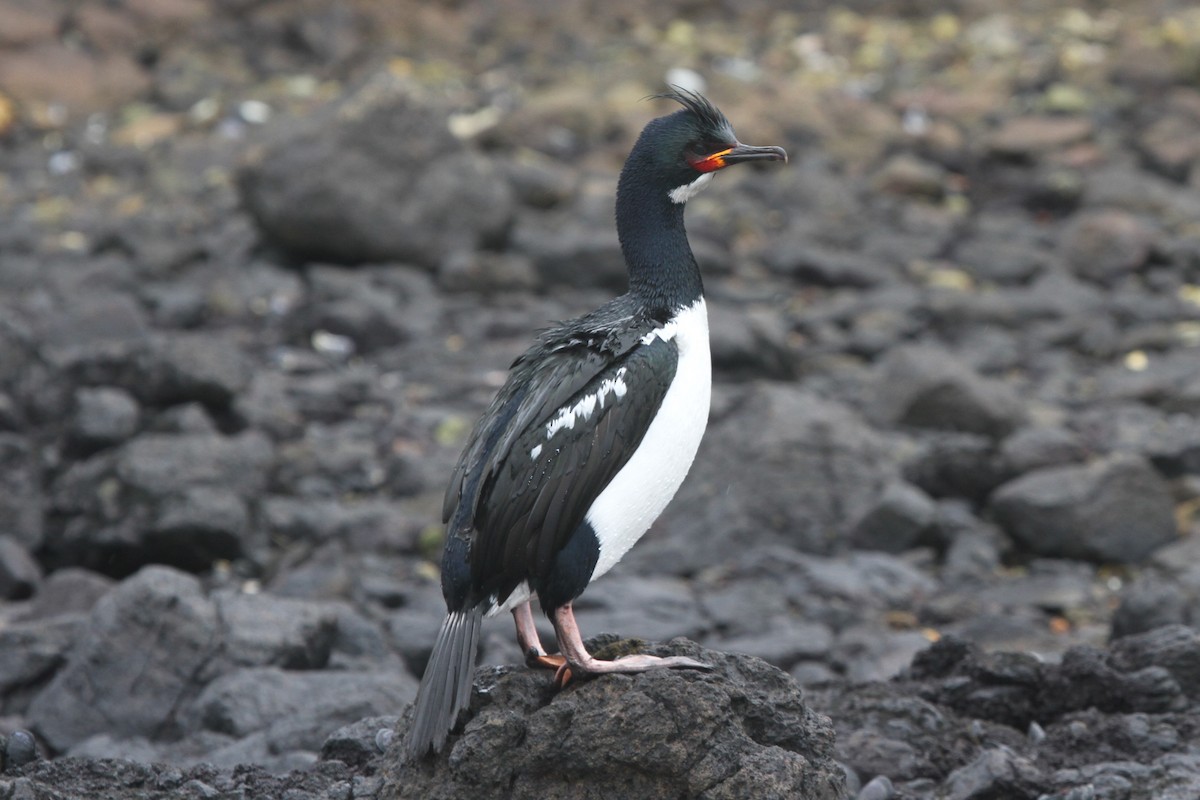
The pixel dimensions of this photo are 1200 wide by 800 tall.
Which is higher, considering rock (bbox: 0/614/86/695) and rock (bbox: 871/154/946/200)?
rock (bbox: 871/154/946/200)

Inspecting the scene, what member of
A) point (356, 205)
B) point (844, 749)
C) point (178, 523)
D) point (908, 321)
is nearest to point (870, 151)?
point (908, 321)

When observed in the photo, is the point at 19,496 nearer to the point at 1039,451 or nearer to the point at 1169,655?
the point at 1039,451

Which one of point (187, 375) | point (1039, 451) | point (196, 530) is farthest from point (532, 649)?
point (187, 375)

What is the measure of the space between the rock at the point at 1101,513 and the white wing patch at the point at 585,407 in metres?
6.80

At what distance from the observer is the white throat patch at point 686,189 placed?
6.73 m

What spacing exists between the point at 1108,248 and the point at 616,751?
47.1 feet

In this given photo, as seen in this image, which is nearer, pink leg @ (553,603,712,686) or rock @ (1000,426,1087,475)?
pink leg @ (553,603,712,686)

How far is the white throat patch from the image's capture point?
6.73 metres

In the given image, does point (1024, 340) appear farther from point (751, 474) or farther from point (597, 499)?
point (597, 499)

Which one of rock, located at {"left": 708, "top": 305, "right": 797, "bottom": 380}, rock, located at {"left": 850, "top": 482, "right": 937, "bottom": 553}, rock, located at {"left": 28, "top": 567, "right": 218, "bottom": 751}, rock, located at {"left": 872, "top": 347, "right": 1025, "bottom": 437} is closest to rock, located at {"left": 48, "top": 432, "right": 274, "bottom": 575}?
rock, located at {"left": 28, "top": 567, "right": 218, "bottom": 751}

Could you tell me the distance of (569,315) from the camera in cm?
1720

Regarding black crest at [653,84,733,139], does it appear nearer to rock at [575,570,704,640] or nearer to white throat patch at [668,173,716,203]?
white throat patch at [668,173,716,203]

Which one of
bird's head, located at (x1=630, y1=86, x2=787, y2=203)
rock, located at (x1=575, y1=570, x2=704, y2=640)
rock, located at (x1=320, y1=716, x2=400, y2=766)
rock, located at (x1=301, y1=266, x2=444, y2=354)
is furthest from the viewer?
rock, located at (x1=301, y1=266, x2=444, y2=354)

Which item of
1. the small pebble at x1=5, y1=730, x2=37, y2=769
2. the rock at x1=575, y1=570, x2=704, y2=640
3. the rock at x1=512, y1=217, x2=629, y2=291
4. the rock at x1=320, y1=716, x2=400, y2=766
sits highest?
the rock at x1=512, y1=217, x2=629, y2=291
